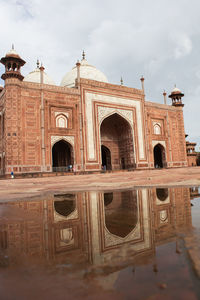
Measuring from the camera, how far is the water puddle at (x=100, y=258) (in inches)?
25.2

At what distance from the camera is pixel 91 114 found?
51.2 feet

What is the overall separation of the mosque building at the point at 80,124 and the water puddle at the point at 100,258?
11800 mm

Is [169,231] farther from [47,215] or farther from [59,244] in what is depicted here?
[47,215]

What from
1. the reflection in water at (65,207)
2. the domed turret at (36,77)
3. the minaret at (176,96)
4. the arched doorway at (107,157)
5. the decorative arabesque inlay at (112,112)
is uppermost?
the domed turret at (36,77)

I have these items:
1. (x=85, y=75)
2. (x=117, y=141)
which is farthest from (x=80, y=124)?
(x=85, y=75)

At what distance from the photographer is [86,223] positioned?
162 centimetres

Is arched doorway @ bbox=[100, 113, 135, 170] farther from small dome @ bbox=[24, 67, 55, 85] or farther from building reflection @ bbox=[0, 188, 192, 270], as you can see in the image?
building reflection @ bbox=[0, 188, 192, 270]

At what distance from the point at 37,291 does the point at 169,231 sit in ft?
2.78

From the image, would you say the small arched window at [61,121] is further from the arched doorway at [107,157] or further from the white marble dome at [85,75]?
the white marble dome at [85,75]

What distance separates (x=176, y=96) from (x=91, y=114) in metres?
9.93

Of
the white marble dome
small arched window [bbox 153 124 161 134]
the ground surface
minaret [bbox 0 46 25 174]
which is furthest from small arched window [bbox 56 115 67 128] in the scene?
small arched window [bbox 153 124 161 134]

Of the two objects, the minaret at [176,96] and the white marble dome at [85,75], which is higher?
the white marble dome at [85,75]

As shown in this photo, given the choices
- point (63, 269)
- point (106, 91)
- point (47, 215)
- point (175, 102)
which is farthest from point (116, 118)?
point (63, 269)

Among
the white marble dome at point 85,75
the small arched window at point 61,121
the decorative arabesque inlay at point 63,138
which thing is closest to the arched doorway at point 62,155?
the decorative arabesque inlay at point 63,138
